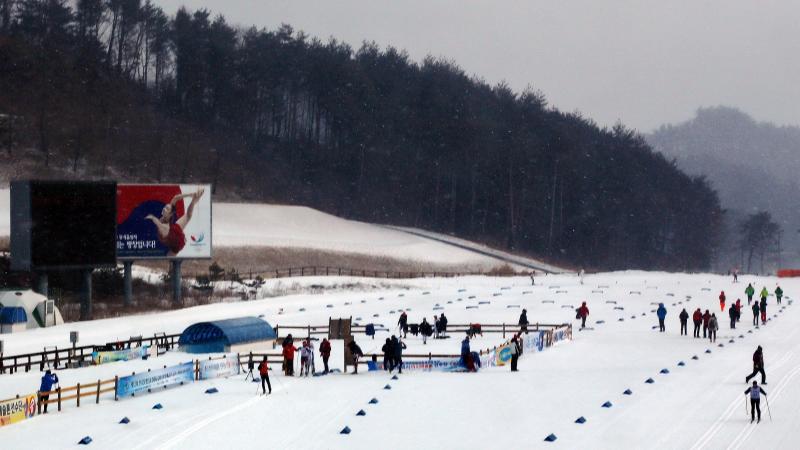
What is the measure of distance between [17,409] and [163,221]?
36.3 metres

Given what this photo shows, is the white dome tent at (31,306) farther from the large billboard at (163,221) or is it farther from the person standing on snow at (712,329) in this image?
the person standing on snow at (712,329)

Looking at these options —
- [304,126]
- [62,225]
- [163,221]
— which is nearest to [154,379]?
[62,225]

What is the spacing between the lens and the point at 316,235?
107m

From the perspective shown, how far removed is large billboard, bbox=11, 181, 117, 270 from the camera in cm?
5444

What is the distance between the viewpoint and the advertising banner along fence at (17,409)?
85.3 ft

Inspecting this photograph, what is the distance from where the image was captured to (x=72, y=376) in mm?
35000

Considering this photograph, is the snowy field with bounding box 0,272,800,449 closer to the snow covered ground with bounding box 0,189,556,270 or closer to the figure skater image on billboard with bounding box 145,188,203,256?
the figure skater image on billboard with bounding box 145,188,203,256

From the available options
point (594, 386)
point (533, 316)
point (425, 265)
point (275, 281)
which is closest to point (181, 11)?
point (425, 265)

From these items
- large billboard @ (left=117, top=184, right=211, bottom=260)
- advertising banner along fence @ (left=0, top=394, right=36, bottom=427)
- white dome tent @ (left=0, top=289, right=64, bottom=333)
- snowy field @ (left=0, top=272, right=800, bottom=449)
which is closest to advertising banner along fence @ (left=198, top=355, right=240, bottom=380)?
snowy field @ (left=0, top=272, right=800, bottom=449)

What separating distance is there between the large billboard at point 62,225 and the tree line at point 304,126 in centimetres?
5753

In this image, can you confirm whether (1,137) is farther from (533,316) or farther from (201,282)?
(533,316)

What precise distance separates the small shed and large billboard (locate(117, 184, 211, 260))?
10.2m

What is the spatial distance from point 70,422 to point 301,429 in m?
6.26

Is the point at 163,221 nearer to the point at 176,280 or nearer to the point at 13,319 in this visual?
the point at 176,280
